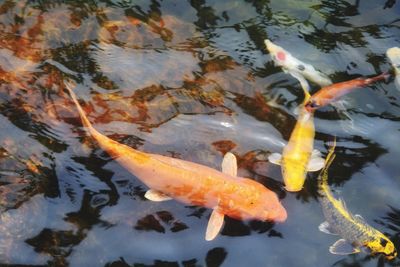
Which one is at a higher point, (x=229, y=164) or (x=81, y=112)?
(x=81, y=112)

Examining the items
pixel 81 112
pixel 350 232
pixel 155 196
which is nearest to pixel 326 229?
pixel 350 232

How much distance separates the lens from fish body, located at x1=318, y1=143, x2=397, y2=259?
4.50m

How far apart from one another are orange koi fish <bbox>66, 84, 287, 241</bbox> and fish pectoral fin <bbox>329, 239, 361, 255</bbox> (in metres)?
0.52

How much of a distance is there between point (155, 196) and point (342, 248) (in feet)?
5.84

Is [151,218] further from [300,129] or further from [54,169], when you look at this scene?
[300,129]

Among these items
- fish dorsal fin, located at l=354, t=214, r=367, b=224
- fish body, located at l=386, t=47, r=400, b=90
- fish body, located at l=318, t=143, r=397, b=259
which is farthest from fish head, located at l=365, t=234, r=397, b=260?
fish body, located at l=386, t=47, r=400, b=90

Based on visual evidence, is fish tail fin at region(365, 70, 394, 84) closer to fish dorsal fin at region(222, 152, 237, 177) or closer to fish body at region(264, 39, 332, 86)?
fish body at region(264, 39, 332, 86)

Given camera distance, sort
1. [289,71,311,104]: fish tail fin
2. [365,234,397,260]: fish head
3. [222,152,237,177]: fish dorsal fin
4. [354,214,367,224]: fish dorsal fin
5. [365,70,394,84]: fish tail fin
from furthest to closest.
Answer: [365,70,394,84]: fish tail fin, [289,71,311,104]: fish tail fin, [222,152,237,177]: fish dorsal fin, [354,214,367,224]: fish dorsal fin, [365,234,397,260]: fish head

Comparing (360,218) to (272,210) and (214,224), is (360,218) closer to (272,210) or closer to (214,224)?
(272,210)

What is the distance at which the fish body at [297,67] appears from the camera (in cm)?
604

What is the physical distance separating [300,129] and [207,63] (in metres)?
1.50

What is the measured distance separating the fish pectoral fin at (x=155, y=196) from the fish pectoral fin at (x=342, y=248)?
1568mm

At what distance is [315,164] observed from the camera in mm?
5098

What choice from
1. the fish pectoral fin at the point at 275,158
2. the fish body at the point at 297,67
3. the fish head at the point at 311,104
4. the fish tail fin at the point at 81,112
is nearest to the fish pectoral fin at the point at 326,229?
the fish pectoral fin at the point at 275,158
